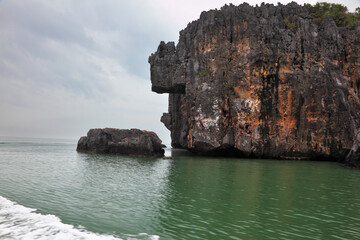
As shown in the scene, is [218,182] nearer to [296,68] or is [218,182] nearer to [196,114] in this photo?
[196,114]

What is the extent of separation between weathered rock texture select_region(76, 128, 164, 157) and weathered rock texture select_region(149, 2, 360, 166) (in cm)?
635

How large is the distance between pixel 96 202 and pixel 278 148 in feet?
96.2

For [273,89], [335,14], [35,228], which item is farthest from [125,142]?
[335,14]

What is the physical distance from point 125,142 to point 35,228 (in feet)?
92.0

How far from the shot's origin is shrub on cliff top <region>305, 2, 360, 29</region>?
134 ft

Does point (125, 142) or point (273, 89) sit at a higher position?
point (273, 89)

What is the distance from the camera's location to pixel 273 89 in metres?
35.1

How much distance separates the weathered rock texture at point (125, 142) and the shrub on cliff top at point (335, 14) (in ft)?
111

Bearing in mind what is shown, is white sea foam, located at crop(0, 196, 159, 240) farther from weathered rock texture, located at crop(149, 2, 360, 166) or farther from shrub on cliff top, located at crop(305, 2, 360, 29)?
shrub on cliff top, located at crop(305, 2, 360, 29)

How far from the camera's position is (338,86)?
1307 inches

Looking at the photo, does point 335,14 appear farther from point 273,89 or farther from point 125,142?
point 125,142

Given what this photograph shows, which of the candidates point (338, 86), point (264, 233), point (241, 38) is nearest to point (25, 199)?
point (264, 233)

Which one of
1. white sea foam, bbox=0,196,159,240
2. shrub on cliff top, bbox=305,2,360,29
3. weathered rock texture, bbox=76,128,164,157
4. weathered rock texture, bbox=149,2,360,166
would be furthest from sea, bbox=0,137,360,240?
shrub on cliff top, bbox=305,2,360,29

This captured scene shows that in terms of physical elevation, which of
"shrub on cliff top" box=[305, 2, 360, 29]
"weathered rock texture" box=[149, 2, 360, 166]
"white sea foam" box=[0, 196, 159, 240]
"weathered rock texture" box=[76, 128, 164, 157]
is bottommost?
"white sea foam" box=[0, 196, 159, 240]
